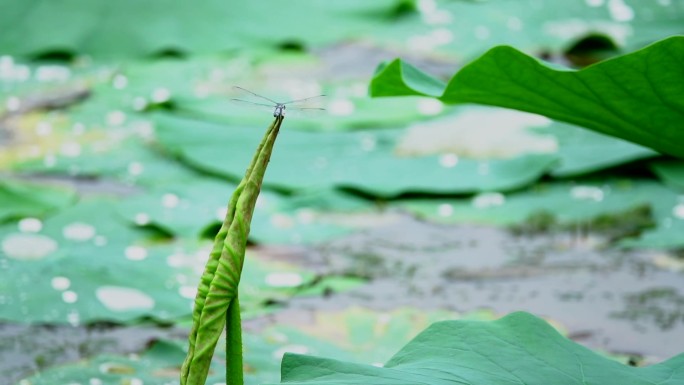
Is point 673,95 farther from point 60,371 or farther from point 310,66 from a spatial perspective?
point 310,66

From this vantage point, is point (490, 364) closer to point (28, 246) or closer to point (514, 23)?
point (28, 246)

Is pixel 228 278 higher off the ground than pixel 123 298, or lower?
lower

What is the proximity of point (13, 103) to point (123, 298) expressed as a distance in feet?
5.97

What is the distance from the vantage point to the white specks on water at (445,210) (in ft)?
8.75

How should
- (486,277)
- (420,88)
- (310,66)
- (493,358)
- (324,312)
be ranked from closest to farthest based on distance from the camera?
(493,358) < (420,88) < (324,312) < (486,277) < (310,66)

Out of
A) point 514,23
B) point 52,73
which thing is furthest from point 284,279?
point 514,23

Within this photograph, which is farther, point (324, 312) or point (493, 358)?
point (324, 312)

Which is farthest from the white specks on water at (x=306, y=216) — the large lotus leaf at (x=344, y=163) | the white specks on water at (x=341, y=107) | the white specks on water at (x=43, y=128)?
the white specks on water at (x=43, y=128)

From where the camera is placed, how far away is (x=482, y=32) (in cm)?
415

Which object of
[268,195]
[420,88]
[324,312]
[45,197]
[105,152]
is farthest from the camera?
[105,152]

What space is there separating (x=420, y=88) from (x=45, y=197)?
58.7 inches

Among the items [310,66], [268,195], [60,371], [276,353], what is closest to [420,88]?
[276,353]

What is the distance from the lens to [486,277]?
225 centimetres

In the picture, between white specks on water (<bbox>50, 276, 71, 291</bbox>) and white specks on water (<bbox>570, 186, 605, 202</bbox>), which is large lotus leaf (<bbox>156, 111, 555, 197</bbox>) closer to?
white specks on water (<bbox>570, 186, 605, 202</bbox>)
